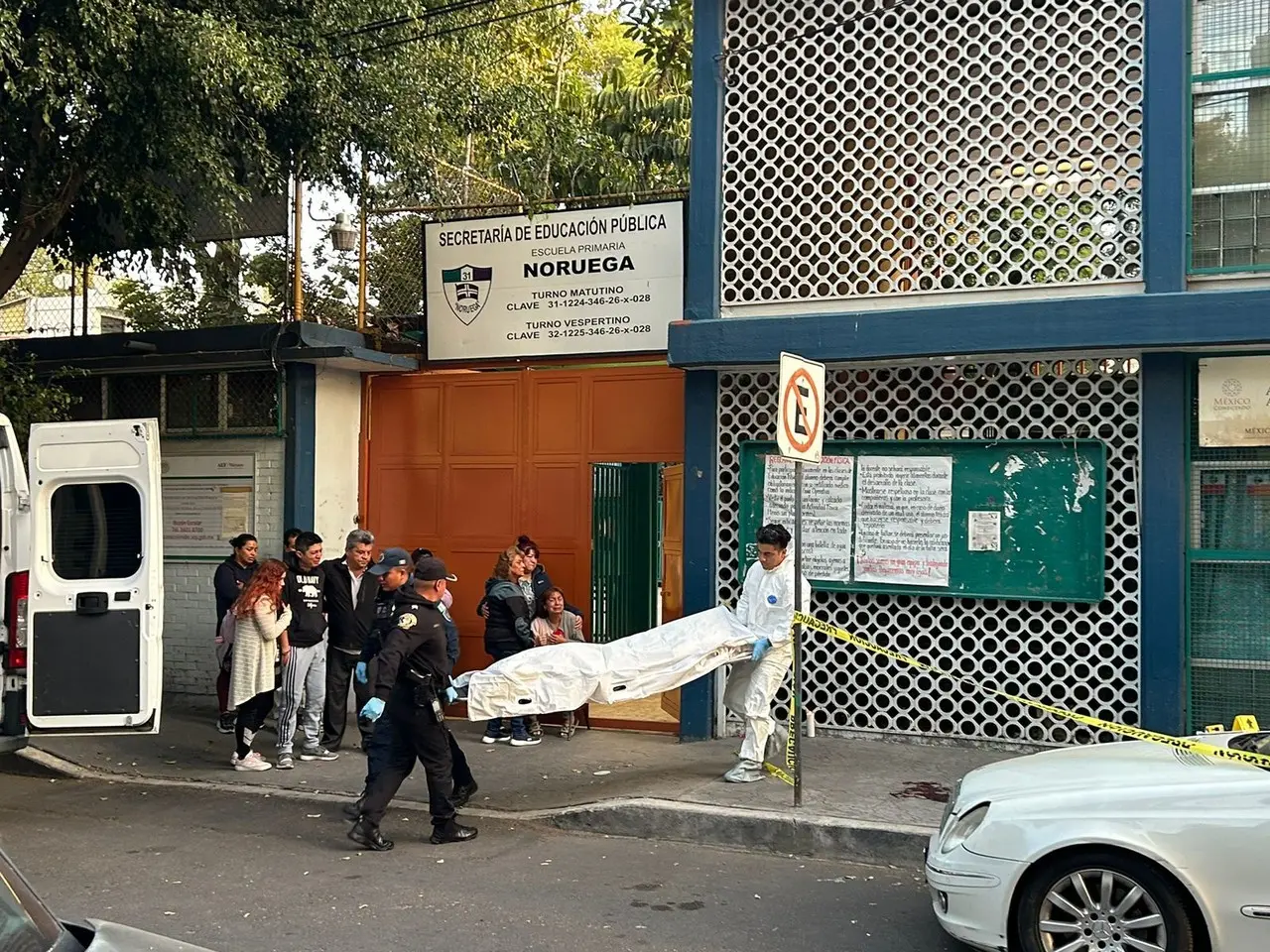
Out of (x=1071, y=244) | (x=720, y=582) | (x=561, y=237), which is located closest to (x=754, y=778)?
(x=720, y=582)

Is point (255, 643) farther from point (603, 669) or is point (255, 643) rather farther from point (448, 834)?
point (603, 669)

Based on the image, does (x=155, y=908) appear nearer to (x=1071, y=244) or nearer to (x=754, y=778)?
(x=754, y=778)

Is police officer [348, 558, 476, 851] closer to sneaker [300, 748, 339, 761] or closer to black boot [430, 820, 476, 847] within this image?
black boot [430, 820, 476, 847]

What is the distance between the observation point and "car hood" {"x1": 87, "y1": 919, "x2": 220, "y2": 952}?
2.63 m

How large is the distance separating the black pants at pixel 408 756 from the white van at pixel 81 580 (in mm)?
1645

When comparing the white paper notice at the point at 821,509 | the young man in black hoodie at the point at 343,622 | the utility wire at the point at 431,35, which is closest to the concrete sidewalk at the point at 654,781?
the young man in black hoodie at the point at 343,622

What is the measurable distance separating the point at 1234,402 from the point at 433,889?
601 centimetres

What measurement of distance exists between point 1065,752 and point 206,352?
846 centimetres

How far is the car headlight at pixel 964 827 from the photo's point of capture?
504 cm

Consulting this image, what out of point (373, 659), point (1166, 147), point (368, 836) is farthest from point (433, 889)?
point (1166, 147)

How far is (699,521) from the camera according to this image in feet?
31.2

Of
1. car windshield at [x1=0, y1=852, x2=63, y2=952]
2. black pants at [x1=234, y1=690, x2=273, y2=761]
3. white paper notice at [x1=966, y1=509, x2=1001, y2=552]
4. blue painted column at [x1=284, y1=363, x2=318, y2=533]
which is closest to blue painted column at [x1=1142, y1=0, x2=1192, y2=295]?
white paper notice at [x1=966, y1=509, x2=1001, y2=552]

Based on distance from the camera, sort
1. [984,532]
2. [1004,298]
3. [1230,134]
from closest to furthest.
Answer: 1. [1230,134]
2. [1004,298]
3. [984,532]

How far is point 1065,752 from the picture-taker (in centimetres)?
571
